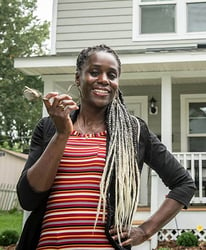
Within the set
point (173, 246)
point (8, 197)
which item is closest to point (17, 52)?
point (8, 197)

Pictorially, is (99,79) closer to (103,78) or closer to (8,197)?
(103,78)

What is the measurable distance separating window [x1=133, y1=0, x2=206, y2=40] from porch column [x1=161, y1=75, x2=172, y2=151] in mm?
1410

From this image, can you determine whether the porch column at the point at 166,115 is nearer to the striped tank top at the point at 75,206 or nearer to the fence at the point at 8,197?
the striped tank top at the point at 75,206

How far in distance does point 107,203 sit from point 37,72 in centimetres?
631

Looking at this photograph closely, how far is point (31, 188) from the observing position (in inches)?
57.9

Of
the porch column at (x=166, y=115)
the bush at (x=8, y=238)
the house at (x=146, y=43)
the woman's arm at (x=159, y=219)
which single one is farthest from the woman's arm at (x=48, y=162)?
the house at (x=146, y=43)

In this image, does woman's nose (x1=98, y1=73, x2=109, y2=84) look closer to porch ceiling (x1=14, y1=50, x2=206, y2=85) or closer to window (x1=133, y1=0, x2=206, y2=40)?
porch ceiling (x1=14, y1=50, x2=206, y2=85)

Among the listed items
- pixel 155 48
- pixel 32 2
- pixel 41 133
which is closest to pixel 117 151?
pixel 41 133

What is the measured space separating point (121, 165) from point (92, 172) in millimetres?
114

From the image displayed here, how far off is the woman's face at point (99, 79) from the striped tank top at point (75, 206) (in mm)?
240

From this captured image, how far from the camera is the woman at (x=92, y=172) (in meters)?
1.47

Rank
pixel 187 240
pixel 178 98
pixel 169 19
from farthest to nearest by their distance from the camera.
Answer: pixel 178 98
pixel 169 19
pixel 187 240

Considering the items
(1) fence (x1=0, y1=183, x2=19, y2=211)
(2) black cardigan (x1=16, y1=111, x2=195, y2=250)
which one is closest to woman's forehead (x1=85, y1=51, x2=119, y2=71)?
(2) black cardigan (x1=16, y1=111, x2=195, y2=250)

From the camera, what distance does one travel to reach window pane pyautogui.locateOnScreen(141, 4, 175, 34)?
8289 millimetres
